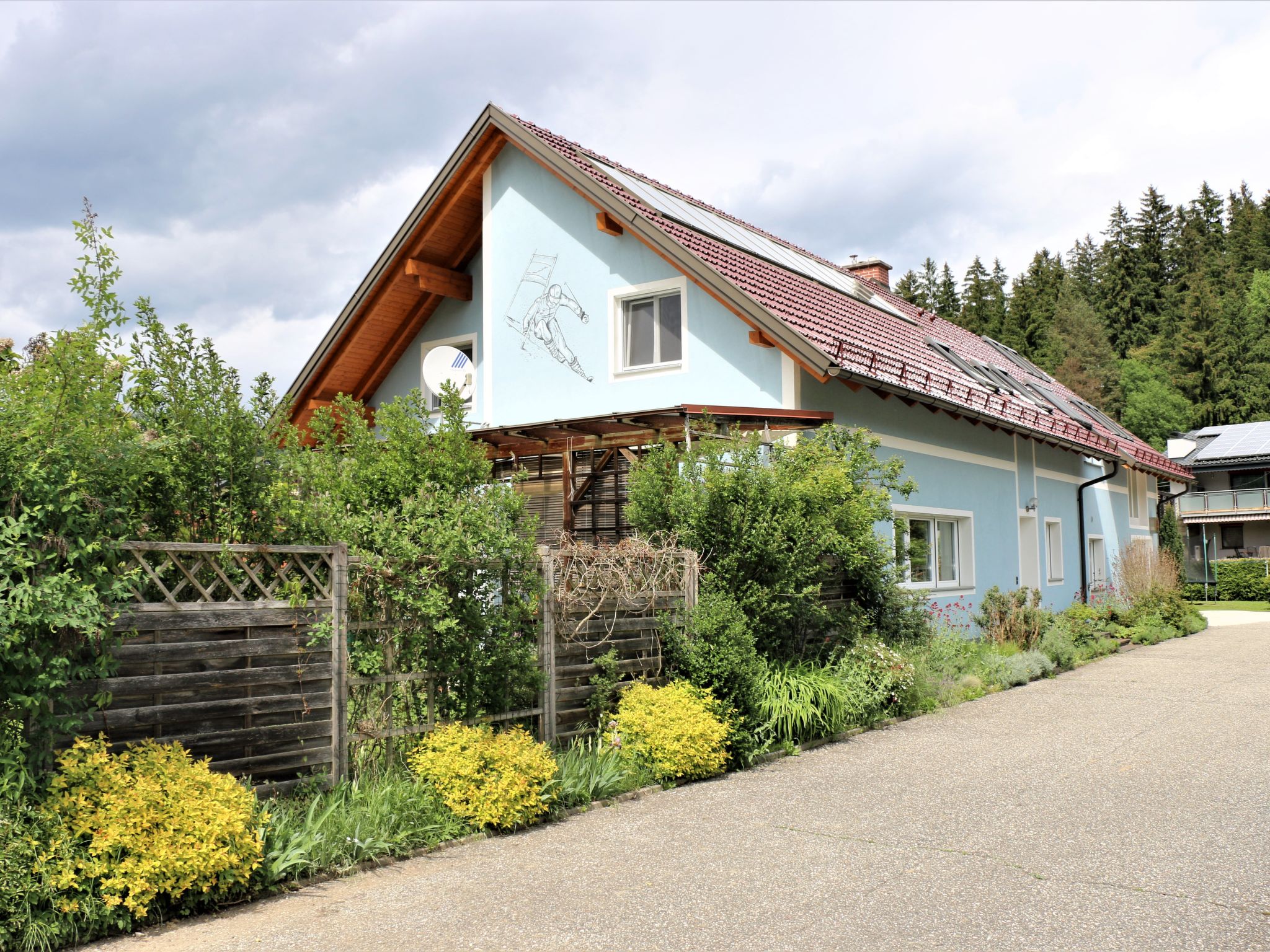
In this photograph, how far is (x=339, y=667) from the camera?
634 centimetres

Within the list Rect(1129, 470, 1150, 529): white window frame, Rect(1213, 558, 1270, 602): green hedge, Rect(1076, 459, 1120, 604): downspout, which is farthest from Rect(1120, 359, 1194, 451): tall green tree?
Rect(1076, 459, 1120, 604): downspout

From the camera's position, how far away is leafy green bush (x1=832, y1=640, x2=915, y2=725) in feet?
33.2

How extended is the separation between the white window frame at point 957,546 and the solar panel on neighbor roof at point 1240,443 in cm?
3384

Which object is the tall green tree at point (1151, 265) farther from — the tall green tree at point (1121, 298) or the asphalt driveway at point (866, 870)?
the asphalt driveway at point (866, 870)

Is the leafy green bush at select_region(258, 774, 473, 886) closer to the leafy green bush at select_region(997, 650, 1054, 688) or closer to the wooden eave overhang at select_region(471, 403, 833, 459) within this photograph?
the wooden eave overhang at select_region(471, 403, 833, 459)

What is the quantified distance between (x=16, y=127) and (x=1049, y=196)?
39.3 feet

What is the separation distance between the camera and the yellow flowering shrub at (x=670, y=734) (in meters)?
7.73

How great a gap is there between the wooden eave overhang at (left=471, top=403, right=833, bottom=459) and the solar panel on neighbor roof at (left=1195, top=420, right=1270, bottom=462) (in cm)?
3888

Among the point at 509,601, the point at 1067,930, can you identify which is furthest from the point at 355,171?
the point at 1067,930

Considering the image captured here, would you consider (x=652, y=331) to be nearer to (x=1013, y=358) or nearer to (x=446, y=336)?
(x=446, y=336)

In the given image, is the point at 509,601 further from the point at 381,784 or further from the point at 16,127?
the point at 16,127

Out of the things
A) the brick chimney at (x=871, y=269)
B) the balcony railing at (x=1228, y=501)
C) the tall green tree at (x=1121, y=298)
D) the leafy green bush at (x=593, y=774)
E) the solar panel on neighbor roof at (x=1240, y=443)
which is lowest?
the leafy green bush at (x=593, y=774)

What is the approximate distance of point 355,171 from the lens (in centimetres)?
954

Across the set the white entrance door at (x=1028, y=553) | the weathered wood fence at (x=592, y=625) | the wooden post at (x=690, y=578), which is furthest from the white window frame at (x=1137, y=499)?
the weathered wood fence at (x=592, y=625)
